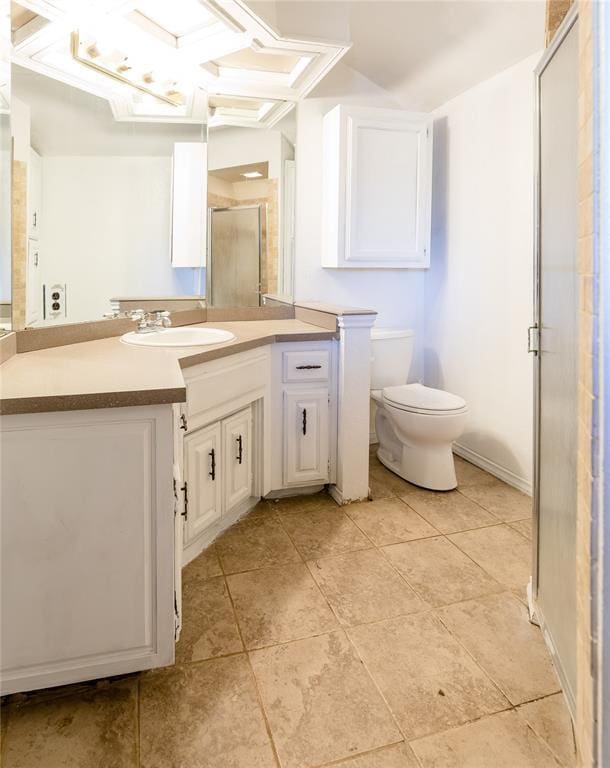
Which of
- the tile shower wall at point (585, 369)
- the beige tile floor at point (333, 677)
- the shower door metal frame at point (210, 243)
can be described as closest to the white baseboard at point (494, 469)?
the beige tile floor at point (333, 677)

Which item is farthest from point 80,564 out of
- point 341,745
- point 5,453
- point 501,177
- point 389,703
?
point 501,177

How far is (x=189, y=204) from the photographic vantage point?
2.47 meters

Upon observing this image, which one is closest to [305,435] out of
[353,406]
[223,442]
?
[353,406]

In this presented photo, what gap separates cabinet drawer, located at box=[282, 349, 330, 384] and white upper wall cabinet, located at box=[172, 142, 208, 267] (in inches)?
25.7

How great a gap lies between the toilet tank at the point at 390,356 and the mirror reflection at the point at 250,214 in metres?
0.59

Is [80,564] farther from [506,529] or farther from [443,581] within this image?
[506,529]

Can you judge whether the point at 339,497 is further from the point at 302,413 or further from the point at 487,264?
the point at 487,264

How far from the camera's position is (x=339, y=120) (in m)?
2.94

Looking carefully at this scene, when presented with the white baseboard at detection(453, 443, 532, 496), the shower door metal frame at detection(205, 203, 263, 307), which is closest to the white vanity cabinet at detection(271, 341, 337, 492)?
the shower door metal frame at detection(205, 203, 263, 307)

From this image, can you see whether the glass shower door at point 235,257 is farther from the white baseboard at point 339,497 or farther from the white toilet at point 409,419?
the white baseboard at point 339,497

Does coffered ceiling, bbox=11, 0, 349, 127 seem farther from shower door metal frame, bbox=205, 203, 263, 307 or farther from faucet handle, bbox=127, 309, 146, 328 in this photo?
faucet handle, bbox=127, 309, 146, 328

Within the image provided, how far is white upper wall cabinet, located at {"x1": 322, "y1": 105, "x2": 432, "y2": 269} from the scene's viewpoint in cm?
299

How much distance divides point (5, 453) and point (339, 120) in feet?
8.31

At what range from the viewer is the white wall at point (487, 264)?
2717mm
